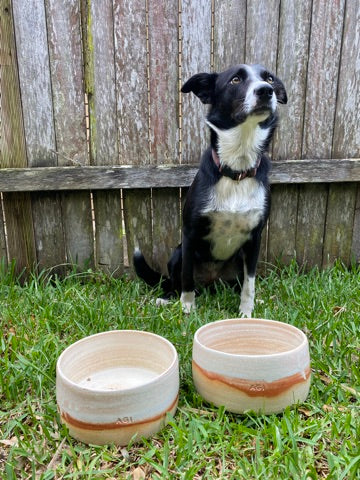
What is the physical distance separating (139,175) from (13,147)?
809 mm

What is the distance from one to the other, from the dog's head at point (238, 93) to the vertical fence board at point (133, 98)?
18.4 inches

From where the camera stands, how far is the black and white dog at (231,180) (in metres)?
2.26

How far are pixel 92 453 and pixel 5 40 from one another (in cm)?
232

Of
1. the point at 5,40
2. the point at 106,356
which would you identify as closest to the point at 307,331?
the point at 106,356

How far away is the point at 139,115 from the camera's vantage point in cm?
Result: 273

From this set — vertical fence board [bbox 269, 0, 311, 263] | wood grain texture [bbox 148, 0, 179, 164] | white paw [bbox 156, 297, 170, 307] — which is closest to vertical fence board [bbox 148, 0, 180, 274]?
wood grain texture [bbox 148, 0, 179, 164]

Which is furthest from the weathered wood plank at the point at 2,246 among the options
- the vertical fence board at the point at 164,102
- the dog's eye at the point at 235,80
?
the dog's eye at the point at 235,80

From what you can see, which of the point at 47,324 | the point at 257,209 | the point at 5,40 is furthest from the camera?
the point at 5,40

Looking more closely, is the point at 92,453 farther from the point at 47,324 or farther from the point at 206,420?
the point at 47,324

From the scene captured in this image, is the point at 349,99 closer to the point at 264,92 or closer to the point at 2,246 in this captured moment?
the point at 264,92

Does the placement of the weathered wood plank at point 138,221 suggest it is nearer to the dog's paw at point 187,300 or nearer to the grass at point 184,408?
the grass at point 184,408

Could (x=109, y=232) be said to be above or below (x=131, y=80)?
below

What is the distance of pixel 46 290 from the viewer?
254 cm

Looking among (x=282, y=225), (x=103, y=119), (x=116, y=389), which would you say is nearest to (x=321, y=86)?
(x=282, y=225)
